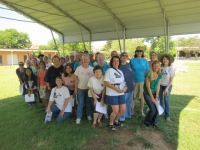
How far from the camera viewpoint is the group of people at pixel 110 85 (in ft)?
11.2

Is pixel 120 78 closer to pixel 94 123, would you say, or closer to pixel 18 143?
pixel 94 123

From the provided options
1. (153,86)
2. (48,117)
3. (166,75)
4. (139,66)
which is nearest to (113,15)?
(139,66)

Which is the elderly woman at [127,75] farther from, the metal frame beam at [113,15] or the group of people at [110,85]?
the metal frame beam at [113,15]

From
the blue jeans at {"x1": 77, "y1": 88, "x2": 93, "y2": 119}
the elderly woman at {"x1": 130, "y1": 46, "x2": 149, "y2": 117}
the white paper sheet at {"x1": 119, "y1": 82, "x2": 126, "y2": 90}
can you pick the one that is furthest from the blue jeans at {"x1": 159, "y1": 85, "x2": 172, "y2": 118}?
the blue jeans at {"x1": 77, "y1": 88, "x2": 93, "y2": 119}

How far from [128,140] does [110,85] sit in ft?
3.40

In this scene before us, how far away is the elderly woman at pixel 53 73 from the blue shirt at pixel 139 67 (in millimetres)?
1723

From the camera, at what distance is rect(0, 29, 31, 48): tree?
50.6 m

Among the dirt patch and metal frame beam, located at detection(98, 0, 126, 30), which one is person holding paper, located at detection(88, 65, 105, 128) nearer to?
the dirt patch

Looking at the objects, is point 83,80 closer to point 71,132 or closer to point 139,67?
point 71,132

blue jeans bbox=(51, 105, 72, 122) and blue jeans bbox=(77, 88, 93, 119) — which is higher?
blue jeans bbox=(77, 88, 93, 119)

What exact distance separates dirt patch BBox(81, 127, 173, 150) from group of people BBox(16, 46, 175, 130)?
8.9 inches

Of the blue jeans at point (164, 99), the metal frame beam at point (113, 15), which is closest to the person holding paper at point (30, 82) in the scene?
the metal frame beam at point (113, 15)

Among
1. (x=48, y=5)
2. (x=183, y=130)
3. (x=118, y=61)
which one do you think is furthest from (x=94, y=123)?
(x=48, y=5)

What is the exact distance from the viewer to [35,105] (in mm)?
5340
